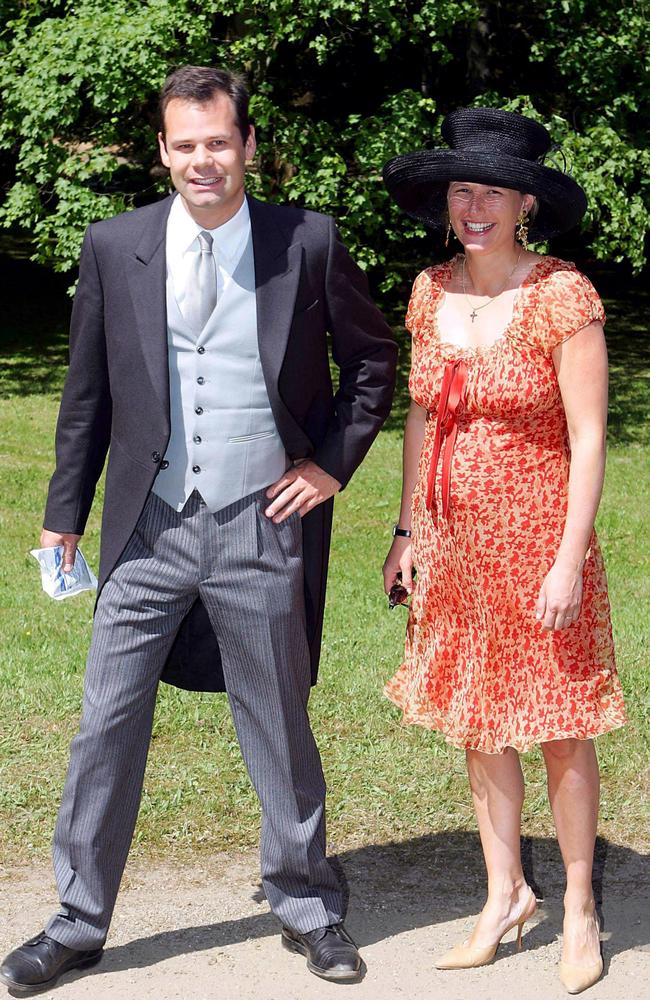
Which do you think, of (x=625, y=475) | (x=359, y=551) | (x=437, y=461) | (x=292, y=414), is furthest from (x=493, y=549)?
(x=625, y=475)

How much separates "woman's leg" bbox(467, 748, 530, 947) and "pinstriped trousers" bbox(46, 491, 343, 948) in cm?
47

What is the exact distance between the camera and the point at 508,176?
3.63 meters

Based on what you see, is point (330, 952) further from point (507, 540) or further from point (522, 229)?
point (522, 229)

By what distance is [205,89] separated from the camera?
357 cm

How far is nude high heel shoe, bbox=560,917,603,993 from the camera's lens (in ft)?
12.4

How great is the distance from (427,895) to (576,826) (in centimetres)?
69

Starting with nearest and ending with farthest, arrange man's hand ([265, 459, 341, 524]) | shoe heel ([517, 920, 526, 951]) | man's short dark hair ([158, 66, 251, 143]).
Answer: man's short dark hair ([158, 66, 251, 143]), man's hand ([265, 459, 341, 524]), shoe heel ([517, 920, 526, 951])

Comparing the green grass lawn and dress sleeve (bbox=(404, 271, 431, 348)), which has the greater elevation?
dress sleeve (bbox=(404, 271, 431, 348))

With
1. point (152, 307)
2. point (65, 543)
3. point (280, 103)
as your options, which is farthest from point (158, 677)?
point (280, 103)

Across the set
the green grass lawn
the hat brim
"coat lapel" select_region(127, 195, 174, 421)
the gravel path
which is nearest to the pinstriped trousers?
the gravel path

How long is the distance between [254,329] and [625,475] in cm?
932

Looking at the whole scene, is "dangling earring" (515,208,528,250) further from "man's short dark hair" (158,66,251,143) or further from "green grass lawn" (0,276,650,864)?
"green grass lawn" (0,276,650,864)

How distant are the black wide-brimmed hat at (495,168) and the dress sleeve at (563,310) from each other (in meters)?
0.27

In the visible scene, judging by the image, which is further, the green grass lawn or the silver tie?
the green grass lawn
